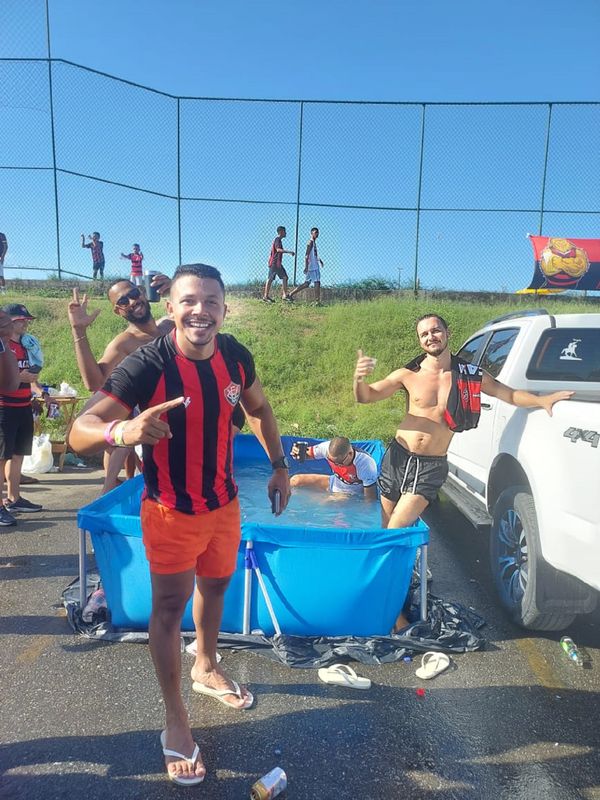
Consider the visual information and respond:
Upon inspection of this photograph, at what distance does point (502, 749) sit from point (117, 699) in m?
1.86

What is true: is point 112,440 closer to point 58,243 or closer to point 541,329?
point 541,329

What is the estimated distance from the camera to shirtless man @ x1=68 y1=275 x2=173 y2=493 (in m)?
3.83

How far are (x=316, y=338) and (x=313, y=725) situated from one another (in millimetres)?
10605

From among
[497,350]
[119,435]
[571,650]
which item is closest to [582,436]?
[571,650]

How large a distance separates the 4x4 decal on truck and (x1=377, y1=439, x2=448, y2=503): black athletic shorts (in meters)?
1.00

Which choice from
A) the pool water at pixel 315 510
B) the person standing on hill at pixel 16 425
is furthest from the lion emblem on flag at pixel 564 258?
the person standing on hill at pixel 16 425

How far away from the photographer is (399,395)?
11.6 m

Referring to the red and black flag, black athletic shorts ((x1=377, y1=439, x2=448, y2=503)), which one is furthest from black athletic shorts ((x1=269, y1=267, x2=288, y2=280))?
black athletic shorts ((x1=377, y1=439, x2=448, y2=503))

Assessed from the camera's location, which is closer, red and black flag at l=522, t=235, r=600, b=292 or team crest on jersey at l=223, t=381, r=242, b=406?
team crest on jersey at l=223, t=381, r=242, b=406

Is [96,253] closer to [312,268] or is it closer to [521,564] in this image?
[312,268]

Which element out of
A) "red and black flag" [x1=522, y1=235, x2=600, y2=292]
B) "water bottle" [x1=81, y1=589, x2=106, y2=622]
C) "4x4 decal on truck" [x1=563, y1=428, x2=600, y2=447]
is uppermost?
"red and black flag" [x1=522, y1=235, x2=600, y2=292]

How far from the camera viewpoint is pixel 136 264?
13445mm

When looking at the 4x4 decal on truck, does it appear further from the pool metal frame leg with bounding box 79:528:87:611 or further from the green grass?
the green grass

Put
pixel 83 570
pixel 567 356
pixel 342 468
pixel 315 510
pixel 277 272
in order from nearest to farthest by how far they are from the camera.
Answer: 1. pixel 83 570
2. pixel 567 356
3. pixel 342 468
4. pixel 315 510
5. pixel 277 272
